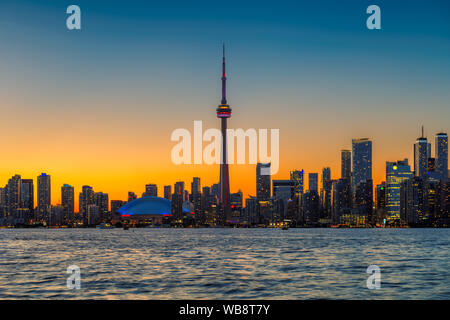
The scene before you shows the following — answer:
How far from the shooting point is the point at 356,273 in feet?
132

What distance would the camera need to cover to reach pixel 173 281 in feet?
112

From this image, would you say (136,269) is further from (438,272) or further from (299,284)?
(438,272)

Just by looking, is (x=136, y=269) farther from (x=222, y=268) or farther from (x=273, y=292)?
(x=273, y=292)

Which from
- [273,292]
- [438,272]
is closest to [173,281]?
[273,292]
